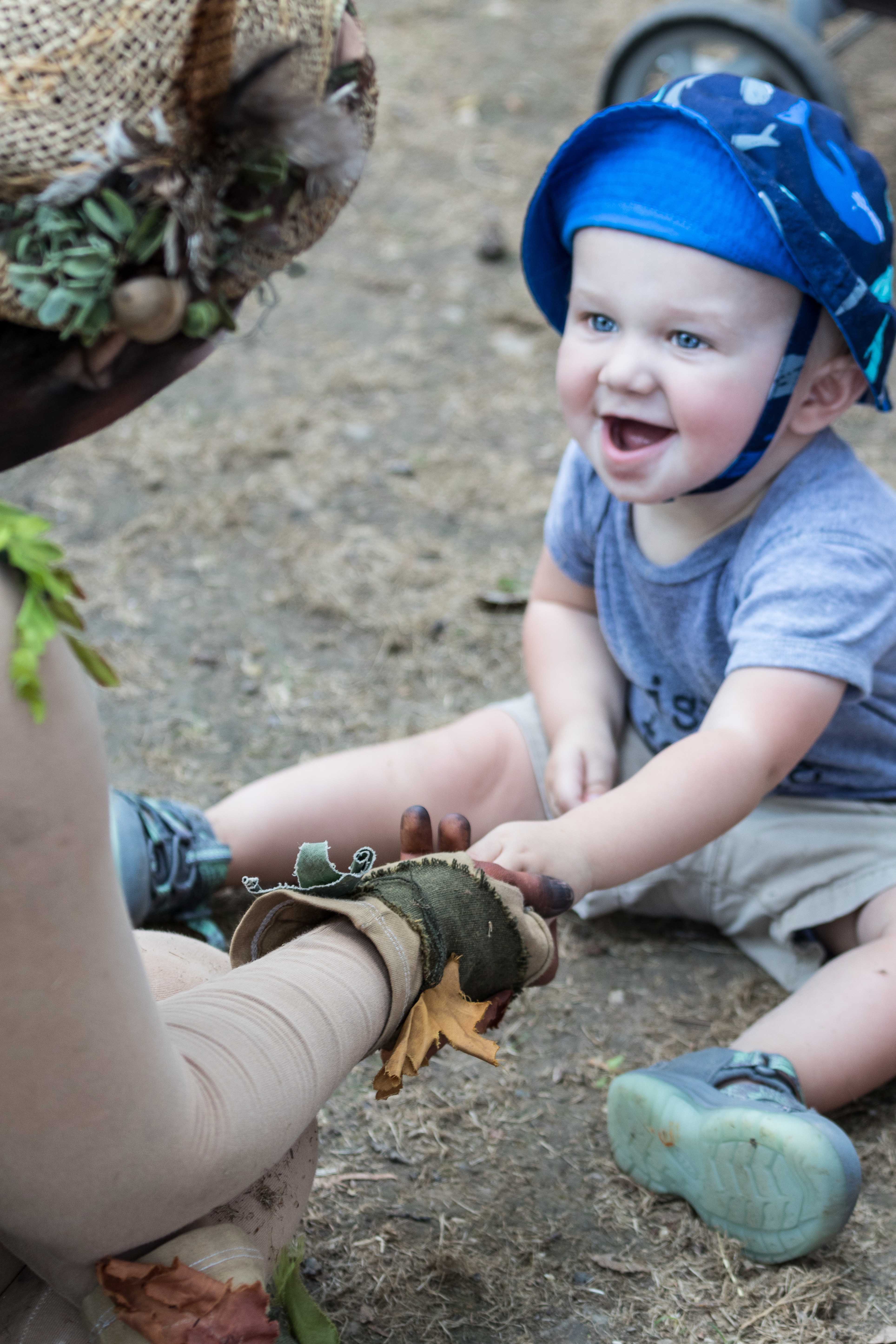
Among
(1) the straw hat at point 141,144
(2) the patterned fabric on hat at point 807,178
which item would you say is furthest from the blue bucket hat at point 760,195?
(1) the straw hat at point 141,144

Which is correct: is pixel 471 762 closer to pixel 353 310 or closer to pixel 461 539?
pixel 461 539

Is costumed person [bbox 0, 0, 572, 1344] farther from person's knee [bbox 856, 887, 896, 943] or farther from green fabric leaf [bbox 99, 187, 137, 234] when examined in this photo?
person's knee [bbox 856, 887, 896, 943]

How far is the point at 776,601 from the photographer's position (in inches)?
58.1

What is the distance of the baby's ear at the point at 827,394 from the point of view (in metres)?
1.51

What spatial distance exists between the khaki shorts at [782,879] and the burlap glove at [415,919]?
52 centimetres

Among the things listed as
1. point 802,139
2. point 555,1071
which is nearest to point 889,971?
point 555,1071

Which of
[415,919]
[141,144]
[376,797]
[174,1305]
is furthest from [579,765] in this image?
[141,144]

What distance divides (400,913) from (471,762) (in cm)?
75

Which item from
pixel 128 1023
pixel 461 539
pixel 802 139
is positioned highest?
pixel 802 139

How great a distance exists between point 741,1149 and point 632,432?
78 cm

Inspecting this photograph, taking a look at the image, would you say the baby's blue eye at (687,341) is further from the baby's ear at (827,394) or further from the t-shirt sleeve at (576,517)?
the t-shirt sleeve at (576,517)

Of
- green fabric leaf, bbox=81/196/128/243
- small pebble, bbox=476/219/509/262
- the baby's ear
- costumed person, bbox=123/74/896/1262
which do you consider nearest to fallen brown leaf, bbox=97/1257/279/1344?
costumed person, bbox=123/74/896/1262

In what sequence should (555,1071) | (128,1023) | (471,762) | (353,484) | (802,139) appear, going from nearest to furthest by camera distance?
(128,1023) → (802,139) → (555,1071) → (471,762) → (353,484)

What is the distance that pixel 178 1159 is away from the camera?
842 mm
